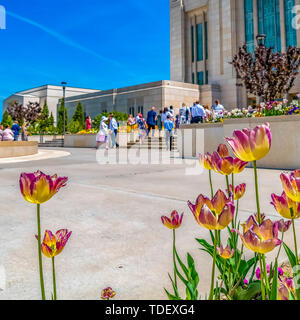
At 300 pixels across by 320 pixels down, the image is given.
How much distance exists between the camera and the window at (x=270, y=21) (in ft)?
113

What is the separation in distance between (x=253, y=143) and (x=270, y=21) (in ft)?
133

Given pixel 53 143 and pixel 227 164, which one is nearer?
pixel 227 164

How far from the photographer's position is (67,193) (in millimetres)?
4371

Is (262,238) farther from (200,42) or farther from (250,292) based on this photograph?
(200,42)

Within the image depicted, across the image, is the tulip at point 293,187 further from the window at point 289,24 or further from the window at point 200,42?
the window at point 200,42

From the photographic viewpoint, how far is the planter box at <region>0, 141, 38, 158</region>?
12166mm

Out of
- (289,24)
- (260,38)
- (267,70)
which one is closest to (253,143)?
(260,38)

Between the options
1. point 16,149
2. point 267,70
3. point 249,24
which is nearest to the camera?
point 16,149

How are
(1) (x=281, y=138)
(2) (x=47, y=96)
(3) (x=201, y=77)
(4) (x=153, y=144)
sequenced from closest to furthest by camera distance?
(1) (x=281, y=138)
(4) (x=153, y=144)
(3) (x=201, y=77)
(2) (x=47, y=96)

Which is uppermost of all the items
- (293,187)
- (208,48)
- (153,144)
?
(208,48)

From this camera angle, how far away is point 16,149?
12695 millimetres

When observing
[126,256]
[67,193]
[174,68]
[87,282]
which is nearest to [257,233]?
[87,282]
